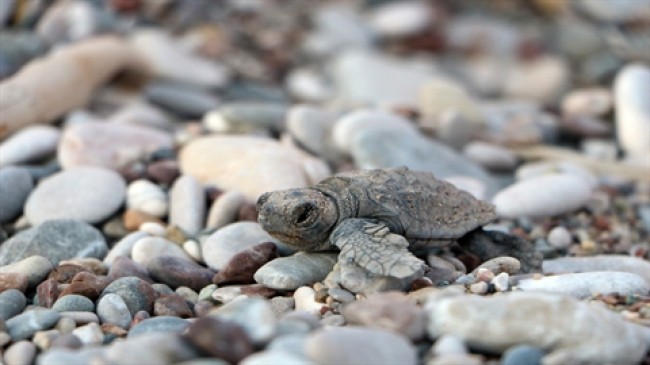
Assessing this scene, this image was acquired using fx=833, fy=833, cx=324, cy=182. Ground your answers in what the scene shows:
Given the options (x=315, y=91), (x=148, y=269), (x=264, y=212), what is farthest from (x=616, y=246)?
(x=315, y=91)

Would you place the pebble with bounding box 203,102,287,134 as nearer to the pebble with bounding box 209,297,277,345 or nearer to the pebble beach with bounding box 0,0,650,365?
the pebble beach with bounding box 0,0,650,365

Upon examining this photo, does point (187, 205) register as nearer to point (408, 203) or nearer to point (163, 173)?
A: point (163, 173)

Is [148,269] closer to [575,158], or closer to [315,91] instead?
[575,158]

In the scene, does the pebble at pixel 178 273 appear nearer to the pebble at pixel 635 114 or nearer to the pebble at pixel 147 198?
the pebble at pixel 147 198

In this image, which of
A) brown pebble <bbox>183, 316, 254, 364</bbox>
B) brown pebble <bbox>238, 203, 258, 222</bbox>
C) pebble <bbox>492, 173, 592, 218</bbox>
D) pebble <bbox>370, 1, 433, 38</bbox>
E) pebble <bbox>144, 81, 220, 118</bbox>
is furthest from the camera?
pebble <bbox>370, 1, 433, 38</bbox>

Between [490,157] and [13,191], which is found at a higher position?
[490,157]

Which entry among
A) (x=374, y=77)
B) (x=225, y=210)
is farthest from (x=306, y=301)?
(x=374, y=77)

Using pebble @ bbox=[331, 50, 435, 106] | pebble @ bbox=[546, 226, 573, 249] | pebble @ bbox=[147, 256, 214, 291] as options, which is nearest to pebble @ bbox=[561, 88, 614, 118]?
pebble @ bbox=[331, 50, 435, 106]

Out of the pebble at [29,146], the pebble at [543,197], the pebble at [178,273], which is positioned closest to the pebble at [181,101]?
the pebble at [29,146]
